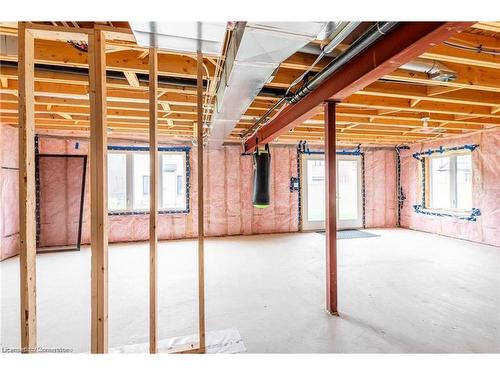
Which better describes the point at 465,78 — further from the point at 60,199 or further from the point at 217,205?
the point at 60,199

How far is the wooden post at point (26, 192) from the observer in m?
1.44

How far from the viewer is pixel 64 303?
8.68ft

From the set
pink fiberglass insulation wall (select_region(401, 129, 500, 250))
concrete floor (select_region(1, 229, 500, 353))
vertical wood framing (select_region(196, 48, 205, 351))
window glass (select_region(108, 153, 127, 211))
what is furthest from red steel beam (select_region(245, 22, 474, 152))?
pink fiberglass insulation wall (select_region(401, 129, 500, 250))

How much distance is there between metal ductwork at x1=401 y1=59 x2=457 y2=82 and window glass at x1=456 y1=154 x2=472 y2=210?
12.7 ft

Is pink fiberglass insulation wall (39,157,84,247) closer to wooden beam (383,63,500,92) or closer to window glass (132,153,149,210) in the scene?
window glass (132,153,149,210)

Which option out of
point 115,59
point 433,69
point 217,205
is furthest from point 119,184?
point 433,69

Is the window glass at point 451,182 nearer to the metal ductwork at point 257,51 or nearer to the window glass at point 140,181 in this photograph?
the metal ductwork at point 257,51

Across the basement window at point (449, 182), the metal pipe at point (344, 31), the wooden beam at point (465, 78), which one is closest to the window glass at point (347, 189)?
the basement window at point (449, 182)

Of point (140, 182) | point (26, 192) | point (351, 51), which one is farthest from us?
point (140, 182)

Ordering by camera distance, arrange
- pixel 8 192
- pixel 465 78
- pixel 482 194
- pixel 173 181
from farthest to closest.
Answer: pixel 173 181
pixel 482 194
pixel 8 192
pixel 465 78

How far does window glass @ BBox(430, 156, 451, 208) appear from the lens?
229 inches

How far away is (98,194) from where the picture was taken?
1591mm

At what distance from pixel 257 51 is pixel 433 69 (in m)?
1.71
